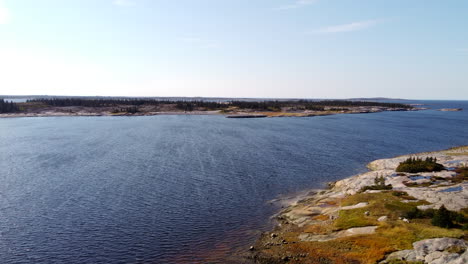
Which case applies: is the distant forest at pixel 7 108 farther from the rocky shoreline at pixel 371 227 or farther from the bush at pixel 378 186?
the bush at pixel 378 186

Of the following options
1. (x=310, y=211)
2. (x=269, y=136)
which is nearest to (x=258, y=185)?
(x=310, y=211)

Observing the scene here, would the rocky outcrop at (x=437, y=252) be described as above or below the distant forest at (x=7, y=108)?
below

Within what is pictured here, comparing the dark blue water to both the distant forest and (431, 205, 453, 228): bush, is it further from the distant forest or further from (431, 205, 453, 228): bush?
the distant forest

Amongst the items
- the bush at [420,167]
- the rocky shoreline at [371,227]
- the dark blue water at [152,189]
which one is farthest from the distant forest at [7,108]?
the bush at [420,167]

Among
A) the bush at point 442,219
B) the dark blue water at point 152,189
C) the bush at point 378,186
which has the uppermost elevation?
the bush at point 442,219

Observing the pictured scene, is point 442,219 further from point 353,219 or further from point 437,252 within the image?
point 353,219

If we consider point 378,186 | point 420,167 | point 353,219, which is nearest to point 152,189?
point 353,219
